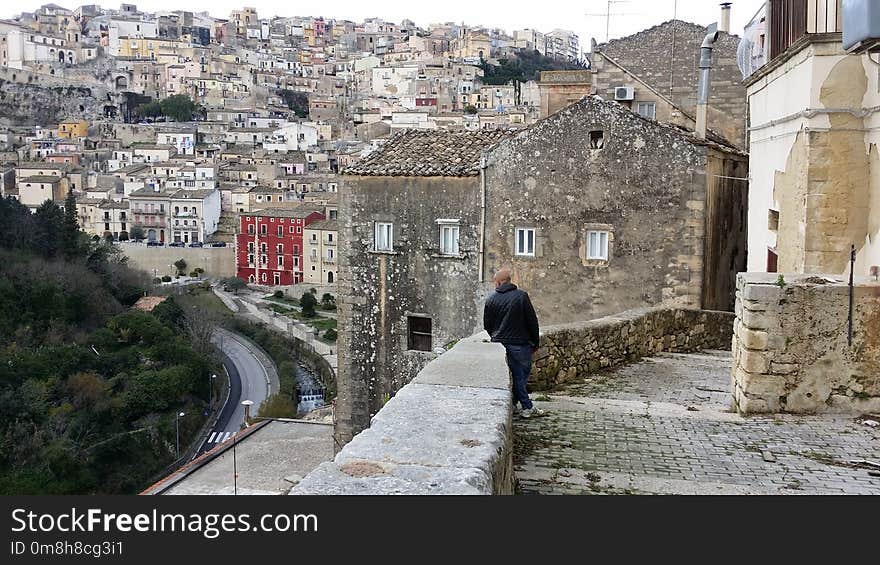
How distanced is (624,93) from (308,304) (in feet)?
184

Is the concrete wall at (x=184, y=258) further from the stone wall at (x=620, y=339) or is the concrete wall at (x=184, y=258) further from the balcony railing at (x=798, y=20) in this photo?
the balcony railing at (x=798, y=20)

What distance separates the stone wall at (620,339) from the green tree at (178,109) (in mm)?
144736

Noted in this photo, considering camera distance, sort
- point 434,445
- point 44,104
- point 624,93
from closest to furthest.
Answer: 1. point 434,445
2. point 624,93
3. point 44,104

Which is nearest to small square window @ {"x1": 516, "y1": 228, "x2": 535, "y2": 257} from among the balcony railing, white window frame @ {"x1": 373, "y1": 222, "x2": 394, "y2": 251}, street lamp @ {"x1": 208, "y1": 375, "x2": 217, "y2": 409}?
white window frame @ {"x1": 373, "y1": 222, "x2": 394, "y2": 251}

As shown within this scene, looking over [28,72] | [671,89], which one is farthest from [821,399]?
[28,72]

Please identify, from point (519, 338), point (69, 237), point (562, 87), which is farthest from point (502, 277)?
point (69, 237)

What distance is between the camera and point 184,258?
296 feet

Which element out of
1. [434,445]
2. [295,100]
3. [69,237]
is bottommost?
[69,237]

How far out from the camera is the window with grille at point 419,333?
1831 cm

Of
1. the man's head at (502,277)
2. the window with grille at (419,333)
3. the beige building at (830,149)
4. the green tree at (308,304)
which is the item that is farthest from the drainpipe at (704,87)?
the green tree at (308,304)

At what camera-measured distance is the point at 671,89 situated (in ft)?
79.4

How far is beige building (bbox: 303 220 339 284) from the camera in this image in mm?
80875

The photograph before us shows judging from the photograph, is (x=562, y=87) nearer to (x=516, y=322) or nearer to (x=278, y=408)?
(x=516, y=322)

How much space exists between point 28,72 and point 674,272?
169 meters
